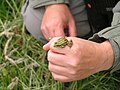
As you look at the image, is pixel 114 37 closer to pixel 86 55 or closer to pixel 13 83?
pixel 86 55

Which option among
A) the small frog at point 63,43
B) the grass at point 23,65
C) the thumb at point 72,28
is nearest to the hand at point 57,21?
the thumb at point 72,28

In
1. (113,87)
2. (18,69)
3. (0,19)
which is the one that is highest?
(0,19)

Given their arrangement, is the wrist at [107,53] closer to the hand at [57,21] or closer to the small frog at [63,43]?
the small frog at [63,43]

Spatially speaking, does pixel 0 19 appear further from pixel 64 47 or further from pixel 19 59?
pixel 64 47

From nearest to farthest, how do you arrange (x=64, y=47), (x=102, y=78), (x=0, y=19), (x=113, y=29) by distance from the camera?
1. (x=64, y=47)
2. (x=113, y=29)
3. (x=102, y=78)
4. (x=0, y=19)

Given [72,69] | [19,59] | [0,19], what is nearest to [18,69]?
[19,59]

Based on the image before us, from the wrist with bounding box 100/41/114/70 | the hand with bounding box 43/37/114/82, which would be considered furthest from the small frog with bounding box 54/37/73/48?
the wrist with bounding box 100/41/114/70

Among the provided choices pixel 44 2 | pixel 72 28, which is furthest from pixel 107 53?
pixel 44 2
